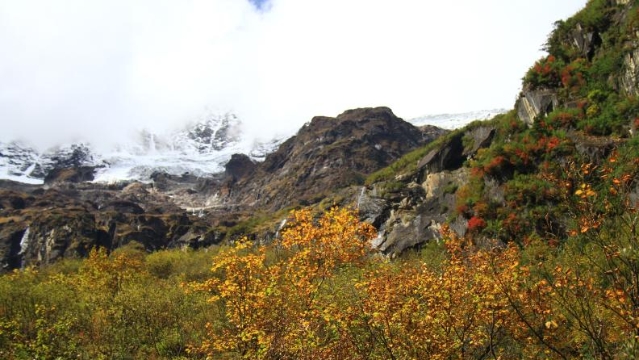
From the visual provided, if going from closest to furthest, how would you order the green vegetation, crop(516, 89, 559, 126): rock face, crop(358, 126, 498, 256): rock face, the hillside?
the green vegetation → the hillside → crop(516, 89, 559, 126): rock face → crop(358, 126, 498, 256): rock face

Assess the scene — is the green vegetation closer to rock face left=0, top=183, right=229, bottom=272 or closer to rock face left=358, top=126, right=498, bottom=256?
rock face left=358, top=126, right=498, bottom=256

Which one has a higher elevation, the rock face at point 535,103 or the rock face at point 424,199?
the rock face at point 535,103

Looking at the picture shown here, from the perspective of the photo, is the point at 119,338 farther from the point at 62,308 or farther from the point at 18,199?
the point at 18,199

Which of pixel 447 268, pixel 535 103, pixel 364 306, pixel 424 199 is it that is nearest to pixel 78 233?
pixel 424 199

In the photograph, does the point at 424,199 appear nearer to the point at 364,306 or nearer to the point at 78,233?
the point at 364,306

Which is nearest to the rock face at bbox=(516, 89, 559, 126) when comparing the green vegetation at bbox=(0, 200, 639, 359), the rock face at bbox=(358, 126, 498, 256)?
the rock face at bbox=(358, 126, 498, 256)

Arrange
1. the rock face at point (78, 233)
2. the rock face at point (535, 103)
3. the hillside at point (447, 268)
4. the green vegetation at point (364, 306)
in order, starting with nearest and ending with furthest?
the green vegetation at point (364, 306) < the hillside at point (447, 268) < the rock face at point (535, 103) < the rock face at point (78, 233)

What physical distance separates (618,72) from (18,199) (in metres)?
201

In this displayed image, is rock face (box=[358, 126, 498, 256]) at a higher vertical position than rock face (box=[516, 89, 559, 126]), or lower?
lower

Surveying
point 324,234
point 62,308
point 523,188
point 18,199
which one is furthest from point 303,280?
point 18,199

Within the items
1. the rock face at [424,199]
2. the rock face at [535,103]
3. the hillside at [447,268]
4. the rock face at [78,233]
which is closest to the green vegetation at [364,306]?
the hillside at [447,268]

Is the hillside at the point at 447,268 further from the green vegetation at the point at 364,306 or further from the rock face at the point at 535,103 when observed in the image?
the rock face at the point at 535,103

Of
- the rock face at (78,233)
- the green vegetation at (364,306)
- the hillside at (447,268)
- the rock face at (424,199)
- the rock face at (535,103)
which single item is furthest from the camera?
the rock face at (78,233)

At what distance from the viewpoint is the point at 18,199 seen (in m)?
180
